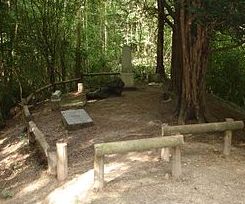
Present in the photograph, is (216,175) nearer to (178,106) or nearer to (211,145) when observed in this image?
(211,145)

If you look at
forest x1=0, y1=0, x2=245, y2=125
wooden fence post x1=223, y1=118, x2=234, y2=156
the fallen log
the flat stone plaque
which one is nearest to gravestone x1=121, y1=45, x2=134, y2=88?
forest x1=0, y1=0, x2=245, y2=125

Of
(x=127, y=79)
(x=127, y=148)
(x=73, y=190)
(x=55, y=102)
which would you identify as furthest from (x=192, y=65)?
(x=127, y=79)

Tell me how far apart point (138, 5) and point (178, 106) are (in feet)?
32.5

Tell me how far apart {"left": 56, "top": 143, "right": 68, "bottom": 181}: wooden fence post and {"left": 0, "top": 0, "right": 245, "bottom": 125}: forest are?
10.4 ft

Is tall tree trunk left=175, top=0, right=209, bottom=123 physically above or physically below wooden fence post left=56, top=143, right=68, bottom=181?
above

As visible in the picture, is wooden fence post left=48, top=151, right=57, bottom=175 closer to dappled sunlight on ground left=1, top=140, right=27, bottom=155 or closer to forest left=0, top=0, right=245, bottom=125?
dappled sunlight on ground left=1, top=140, right=27, bottom=155

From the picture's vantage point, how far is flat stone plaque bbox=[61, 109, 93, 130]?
9.49 meters

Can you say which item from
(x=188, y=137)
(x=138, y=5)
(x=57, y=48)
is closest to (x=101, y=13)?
(x=138, y=5)

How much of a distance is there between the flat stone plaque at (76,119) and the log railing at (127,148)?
3.96 m

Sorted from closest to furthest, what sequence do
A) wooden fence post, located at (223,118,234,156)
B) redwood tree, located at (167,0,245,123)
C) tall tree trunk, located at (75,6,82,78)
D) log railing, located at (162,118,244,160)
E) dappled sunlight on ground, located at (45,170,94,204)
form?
1. dappled sunlight on ground, located at (45,170,94,204)
2. log railing, located at (162,118,244,160)
3. wooden fence post, located at (223,118,234,156)
4. redwood tree, located at (167,0,245,123)
5. tall tree trunk, located at (75,6,82,78)

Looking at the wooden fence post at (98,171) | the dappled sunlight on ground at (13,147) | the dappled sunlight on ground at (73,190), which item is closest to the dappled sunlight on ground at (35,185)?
the dappled sunlight on ground at (73,190)

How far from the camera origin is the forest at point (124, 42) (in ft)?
28.1

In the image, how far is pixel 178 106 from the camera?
9594 mm

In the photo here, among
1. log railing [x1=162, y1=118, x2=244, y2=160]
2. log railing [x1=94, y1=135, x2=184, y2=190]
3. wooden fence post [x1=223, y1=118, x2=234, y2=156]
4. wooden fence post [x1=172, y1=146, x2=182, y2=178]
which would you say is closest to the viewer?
log railing [x1=94, y1=135, x2=184, y2=190]
